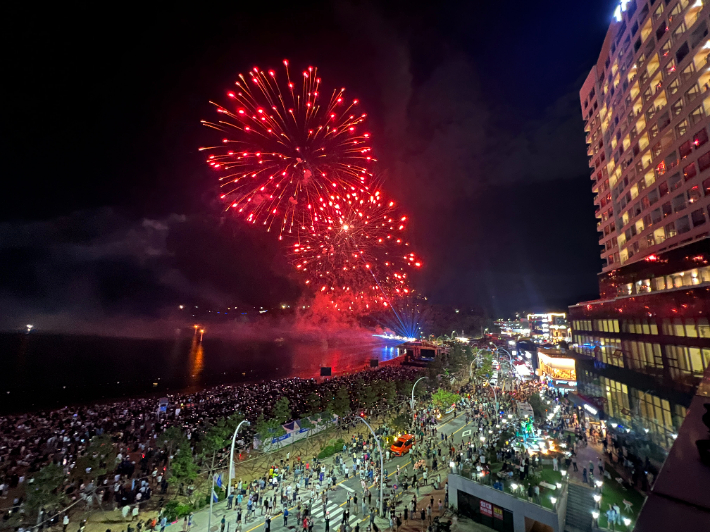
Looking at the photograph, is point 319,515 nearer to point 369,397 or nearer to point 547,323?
point 369,397

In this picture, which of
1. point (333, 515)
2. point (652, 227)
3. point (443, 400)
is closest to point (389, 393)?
point (443, 400)

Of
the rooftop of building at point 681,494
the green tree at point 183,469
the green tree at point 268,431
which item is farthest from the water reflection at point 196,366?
the rooftop of building at point 681,494

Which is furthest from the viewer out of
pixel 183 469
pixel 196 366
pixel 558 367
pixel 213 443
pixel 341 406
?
pixel 196 366

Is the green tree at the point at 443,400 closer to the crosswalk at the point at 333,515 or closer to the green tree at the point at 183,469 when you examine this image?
the crosswalk at the point at 333,515

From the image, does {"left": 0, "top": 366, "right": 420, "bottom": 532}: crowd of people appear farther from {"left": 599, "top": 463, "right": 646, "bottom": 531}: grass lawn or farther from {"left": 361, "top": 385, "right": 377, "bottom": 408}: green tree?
{"left": 599, "top": 463, "right": 646, "bottom": 531}: grass lawn

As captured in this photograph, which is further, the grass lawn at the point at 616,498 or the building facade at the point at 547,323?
the building facade at the point at 547,323

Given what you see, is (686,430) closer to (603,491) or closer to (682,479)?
(682,479)
